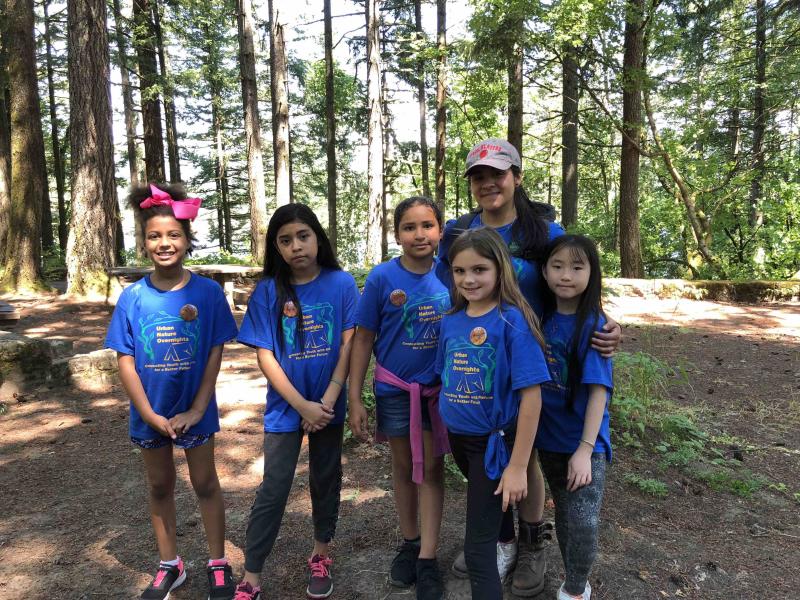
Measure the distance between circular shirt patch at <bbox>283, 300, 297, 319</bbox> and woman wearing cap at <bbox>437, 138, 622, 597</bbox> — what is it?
0.73 meters

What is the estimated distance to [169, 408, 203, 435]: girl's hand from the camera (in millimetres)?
2412

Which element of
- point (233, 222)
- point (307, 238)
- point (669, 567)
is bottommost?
point (669, 567)

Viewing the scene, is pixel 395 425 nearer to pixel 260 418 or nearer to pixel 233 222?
pixel 260 418

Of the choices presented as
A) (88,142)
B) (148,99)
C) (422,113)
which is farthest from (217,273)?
(422,113)

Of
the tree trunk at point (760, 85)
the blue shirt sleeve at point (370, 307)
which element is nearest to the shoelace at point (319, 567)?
the blue shirt sleeve at point (370, 307)

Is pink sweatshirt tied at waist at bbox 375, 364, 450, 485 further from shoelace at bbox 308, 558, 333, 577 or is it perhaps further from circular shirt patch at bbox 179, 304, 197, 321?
circular shirt patch at bbox 179, 304, 197, 321

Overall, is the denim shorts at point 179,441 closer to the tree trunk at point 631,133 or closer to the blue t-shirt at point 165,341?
the blue t-shirt at point 165,341

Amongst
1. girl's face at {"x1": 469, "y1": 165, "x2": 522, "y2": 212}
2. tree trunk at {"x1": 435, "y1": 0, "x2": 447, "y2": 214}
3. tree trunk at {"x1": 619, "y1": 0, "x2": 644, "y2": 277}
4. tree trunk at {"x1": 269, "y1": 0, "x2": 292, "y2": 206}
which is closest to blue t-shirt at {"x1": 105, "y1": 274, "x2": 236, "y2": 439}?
girl's face at {"x1": 469, "y1": 165, "x2": 522, "y2": 212}

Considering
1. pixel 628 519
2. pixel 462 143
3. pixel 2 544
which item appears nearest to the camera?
pixel 2 544

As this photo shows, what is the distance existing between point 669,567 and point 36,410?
5532 mm

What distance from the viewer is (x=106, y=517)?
3.36 m

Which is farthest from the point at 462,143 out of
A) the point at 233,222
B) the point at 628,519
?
the point at 628,519

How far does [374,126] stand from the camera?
1536cm

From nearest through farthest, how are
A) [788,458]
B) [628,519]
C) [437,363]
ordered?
[437,363] → [628,519] → [788,458]
